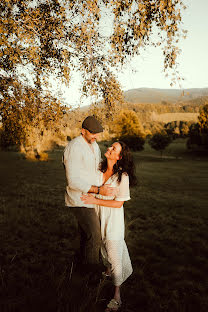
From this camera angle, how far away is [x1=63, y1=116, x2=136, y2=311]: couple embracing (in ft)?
11.0

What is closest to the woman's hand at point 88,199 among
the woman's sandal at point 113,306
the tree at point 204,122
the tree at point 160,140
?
the woman's sandal at point 113,306

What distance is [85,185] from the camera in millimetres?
3336

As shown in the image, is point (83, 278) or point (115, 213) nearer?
point (115, 213)

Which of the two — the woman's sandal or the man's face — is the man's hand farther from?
the woman's sandal

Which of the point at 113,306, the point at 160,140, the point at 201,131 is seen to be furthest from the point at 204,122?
the point at 113,306

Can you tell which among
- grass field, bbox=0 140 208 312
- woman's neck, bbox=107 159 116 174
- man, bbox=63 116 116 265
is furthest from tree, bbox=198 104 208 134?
man, bbox=63 116 116 265

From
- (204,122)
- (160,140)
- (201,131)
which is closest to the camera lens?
(160,140)

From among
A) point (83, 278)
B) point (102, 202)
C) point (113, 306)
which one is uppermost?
point (102, 202)

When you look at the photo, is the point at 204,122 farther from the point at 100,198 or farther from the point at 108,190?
the point at 108,190

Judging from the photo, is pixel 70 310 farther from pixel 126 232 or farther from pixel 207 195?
pixel 207 195

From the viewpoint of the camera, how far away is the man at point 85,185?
11.0ft

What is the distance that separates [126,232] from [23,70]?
212 inches

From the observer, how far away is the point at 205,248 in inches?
237

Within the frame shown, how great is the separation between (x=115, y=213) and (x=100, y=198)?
1.06ft
